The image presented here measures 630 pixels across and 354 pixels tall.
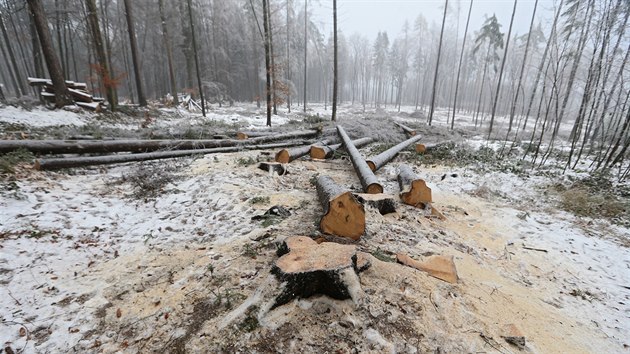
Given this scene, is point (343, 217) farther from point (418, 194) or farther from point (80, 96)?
point (80, 96)

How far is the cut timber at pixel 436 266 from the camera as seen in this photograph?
9.23 ft

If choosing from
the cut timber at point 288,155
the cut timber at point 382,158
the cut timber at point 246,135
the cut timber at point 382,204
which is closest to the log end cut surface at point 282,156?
the cut timber at point 288,155

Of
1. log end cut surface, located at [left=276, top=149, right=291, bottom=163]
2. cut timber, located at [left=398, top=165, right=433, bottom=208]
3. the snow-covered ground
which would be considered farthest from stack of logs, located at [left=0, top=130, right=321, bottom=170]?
cut timber, located at [left=398, top=165, right=433, bottom=208]

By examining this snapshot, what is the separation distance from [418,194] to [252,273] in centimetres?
372

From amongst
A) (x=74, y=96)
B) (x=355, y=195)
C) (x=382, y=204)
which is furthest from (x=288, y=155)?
(x=74, y=96)

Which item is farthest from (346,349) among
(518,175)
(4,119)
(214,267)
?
(4,119)

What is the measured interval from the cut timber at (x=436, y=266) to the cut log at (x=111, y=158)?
20.2 feet

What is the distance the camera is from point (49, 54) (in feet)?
33.5

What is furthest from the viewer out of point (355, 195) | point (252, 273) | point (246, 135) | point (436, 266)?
point (246, 135)

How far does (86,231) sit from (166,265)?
1.63m

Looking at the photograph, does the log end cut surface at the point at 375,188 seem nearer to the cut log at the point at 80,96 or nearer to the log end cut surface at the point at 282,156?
the log end cut surface at the point at 282,156

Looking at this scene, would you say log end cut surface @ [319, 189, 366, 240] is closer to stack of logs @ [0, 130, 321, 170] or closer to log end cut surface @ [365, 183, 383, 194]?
log end cut surface @ [365, 183, 383, 194]

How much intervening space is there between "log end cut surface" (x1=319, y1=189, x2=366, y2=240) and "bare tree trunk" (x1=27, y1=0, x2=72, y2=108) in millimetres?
13325

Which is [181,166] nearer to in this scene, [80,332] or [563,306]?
[80,332]
